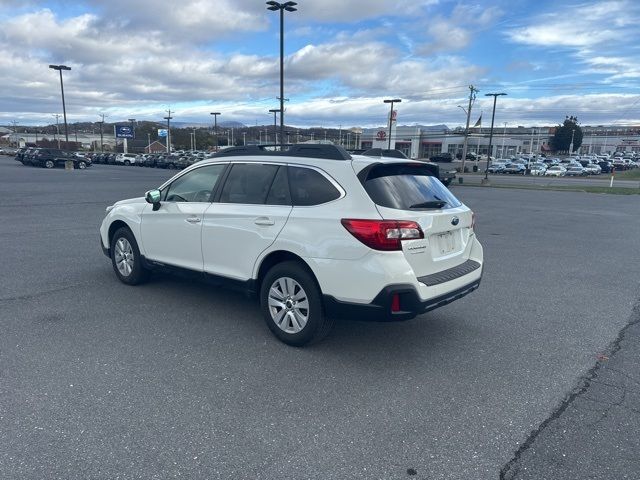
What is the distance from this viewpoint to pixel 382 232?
12.4ft

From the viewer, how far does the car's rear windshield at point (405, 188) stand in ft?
13.3

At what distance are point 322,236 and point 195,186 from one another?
2.09m

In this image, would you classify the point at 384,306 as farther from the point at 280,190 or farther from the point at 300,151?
the point at 300,151

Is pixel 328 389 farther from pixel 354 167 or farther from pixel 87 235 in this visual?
pixel 87 235

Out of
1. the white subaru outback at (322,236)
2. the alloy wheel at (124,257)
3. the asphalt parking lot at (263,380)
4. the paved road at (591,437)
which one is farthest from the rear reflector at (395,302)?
the alloy wheel at (124,257)

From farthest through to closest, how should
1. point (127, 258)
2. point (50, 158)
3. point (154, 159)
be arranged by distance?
point (154, 159)
point (50, 158)
point (127, 258)

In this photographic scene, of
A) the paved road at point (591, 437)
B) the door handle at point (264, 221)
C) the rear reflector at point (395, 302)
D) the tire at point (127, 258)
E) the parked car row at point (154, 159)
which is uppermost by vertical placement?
the door handle at point (264, 221)

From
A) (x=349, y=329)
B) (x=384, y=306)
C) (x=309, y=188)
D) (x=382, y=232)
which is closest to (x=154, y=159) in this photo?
(x=349, y=329)

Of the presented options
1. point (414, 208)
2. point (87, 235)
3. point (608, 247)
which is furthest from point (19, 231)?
point (608, 247)

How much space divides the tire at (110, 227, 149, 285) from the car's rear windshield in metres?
3.39

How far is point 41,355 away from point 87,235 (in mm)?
6438

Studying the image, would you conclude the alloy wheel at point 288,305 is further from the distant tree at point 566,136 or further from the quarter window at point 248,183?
the distant tree at point 566,136

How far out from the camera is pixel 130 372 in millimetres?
3838

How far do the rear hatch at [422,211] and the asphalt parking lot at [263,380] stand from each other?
92 centimetres
